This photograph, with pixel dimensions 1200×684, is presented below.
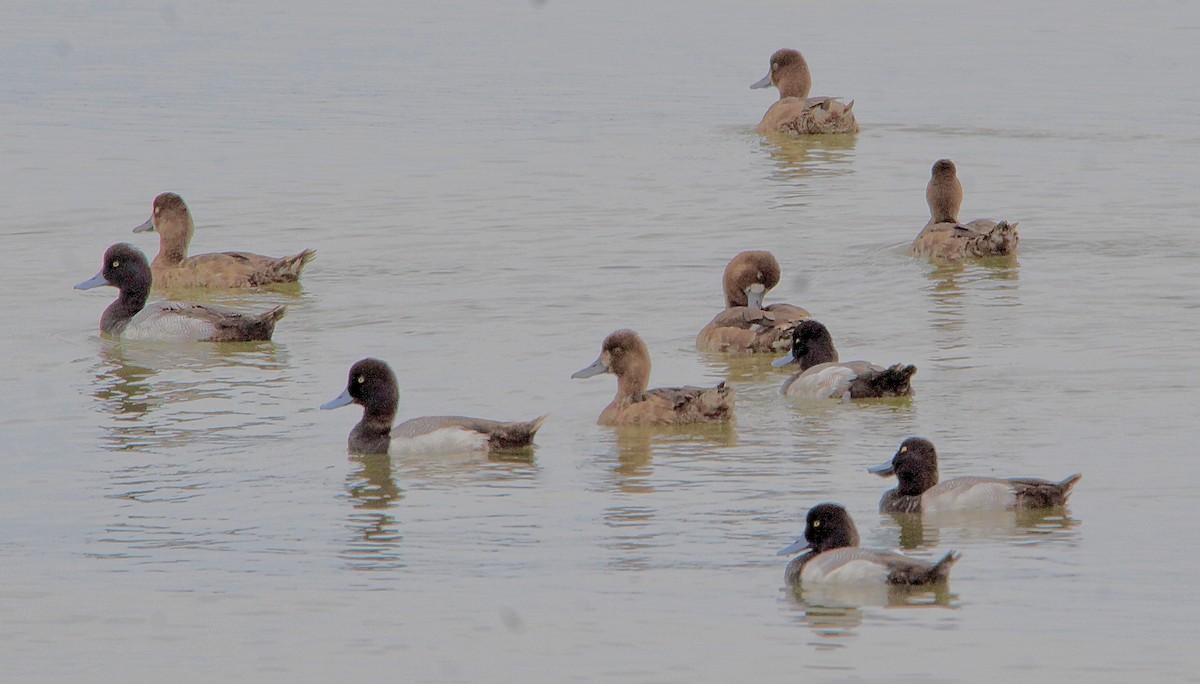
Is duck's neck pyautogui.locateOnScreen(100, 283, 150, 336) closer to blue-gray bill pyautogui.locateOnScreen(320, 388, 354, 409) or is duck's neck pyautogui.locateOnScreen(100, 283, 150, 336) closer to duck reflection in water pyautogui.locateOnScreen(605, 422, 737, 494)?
blue-gray bill pyautogui.locateOnScreen(320, 388, 354, 409)

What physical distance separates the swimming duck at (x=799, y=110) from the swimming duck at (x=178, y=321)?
12.5m

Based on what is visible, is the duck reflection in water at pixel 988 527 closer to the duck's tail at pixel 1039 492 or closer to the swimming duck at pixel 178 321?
the duck's tail at pixel 1039 492

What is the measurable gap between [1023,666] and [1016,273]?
35.3 ft

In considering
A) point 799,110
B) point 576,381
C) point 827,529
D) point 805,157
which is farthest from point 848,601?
point 799,110

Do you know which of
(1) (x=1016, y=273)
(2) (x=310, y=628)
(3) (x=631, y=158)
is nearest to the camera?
(2) (x=310, y=628)

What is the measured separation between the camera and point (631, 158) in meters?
25.9

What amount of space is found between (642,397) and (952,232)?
712 cm

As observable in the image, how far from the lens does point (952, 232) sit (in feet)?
63.8

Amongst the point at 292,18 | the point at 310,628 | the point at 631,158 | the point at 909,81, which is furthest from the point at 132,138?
the point at 310,628

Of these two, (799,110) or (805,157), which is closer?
(805,157)

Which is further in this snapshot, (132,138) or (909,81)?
(909,81)

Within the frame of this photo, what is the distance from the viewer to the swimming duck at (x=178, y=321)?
16125 millimetres

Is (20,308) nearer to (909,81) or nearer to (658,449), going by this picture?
(658,449)

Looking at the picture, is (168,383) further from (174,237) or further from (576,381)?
(174,237)
